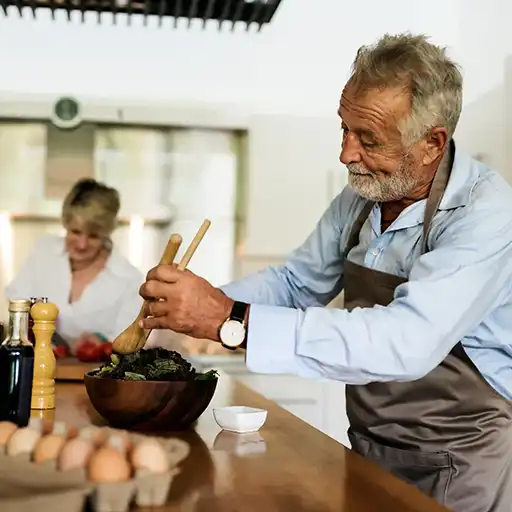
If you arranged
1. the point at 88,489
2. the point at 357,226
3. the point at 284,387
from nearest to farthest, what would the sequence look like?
the point at 88,489 → the point at 357,226 → the point at 284,387

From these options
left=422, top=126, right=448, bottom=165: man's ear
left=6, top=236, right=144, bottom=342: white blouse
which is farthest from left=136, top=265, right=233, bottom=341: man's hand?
left=6, top=236, right=144, bottom=342: white blouse

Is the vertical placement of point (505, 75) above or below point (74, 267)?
above

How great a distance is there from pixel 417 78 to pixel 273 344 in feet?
1.70

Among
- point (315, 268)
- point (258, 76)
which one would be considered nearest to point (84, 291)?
point (258, 76)

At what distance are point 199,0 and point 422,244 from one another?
2.69 feet

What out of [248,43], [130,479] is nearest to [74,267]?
[248,43]

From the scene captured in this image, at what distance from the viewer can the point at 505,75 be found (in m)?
2.58

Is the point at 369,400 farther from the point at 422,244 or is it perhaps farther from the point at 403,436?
the point at 422,244

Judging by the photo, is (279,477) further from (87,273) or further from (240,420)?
(87,273)

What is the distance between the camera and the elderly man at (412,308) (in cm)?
106

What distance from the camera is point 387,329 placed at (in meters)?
1.04

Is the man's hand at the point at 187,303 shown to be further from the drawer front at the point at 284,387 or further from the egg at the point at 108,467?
the drawer front at the point at 284,387

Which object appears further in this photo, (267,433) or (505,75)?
(505,75)

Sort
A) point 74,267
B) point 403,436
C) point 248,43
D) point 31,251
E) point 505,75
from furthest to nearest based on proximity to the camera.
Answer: point 248,43
point 31,251
point 74,267
point 505,75
point 403,436
